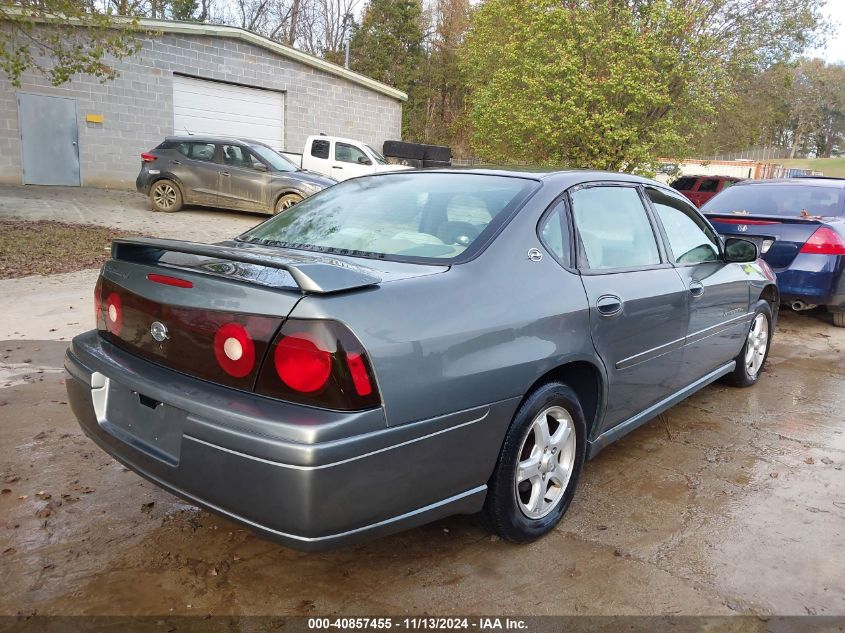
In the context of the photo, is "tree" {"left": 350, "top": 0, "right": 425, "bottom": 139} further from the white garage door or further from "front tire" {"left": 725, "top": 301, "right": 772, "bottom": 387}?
"front tire" {"left": 725, "top": 301, "right": 772, "bottom": 387}

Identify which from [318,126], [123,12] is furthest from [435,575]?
[318,126]

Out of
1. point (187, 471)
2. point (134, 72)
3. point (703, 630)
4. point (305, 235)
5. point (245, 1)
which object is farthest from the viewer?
point (245, 1)

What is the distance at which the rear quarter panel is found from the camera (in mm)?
2094

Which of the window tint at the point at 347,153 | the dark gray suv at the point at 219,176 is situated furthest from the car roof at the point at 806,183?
the window tint at the point at 347,153

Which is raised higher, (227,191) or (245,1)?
(245,1)

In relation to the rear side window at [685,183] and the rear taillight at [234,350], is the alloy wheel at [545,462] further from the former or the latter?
the rear side window at [685,183]

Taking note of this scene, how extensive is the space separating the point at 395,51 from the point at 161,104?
25239 mm

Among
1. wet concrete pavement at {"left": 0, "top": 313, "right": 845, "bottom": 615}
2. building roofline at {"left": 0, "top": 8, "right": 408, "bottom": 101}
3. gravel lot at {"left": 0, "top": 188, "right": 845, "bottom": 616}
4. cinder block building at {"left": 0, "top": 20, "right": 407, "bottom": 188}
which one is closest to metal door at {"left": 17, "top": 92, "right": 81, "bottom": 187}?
cinder block building at {"left": 0, "top": 20, "right": 407, "bottom": 188}

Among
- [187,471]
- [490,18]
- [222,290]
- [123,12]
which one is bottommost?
[187,471]

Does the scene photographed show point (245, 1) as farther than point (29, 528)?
Yes

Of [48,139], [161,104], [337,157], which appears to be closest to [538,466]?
[337,157]

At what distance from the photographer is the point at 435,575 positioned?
8.45ft

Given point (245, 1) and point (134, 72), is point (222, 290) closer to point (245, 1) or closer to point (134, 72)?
point (134, 72)

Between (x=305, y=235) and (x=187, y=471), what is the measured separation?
4.24 ft
